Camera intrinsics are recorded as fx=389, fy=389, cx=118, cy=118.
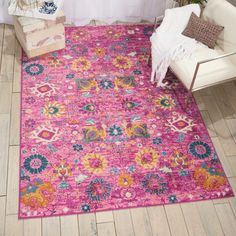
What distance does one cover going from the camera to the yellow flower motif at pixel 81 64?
3850 mm

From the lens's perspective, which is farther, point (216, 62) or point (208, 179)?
point (216, 62)

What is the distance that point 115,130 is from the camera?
3355 millimetres

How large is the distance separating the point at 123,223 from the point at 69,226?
1.26 ft

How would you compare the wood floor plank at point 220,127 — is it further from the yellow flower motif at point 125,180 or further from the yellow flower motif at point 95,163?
the yellow flower motif at point 95,163

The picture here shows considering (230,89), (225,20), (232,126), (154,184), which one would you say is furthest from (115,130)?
(225,20)

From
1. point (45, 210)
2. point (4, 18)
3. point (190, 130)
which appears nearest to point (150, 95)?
point (190, 130)

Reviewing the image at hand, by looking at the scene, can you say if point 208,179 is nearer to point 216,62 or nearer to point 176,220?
point 176,220

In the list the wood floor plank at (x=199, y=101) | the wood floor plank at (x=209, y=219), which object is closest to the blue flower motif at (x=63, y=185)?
the wood floor plank at (x=209, y=219)

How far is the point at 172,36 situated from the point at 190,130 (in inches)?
35.9

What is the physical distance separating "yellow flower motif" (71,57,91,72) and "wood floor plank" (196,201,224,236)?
68.5 inches

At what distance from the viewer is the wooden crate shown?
11.8 feet

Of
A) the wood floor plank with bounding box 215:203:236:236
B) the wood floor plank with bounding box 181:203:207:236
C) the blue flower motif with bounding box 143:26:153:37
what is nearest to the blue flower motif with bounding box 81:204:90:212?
the wood floor plank with bounding box 181:203:207:236

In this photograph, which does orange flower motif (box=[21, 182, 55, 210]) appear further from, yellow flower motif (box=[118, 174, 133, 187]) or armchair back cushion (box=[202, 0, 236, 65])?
armchair back cushion (box=[202, 0, 236, 65])

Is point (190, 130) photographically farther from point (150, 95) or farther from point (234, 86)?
point (234, 86)
